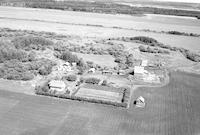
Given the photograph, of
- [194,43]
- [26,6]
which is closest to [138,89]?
[194,43]

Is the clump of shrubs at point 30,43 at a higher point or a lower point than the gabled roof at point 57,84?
higher

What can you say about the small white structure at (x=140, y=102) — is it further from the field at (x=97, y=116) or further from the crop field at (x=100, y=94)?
Result: the crop field at (x=100, y=94)

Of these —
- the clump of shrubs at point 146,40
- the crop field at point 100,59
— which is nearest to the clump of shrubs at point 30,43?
the crop field at point 100,59

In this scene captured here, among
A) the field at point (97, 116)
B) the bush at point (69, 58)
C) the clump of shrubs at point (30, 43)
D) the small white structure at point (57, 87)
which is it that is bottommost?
the field at point (97, 116)

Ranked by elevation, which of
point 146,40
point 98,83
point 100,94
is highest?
point 146,40

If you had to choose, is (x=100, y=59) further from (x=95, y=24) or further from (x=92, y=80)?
(x=95, y=24)

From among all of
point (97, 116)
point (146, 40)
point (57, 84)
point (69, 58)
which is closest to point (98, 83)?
point (57, 84)

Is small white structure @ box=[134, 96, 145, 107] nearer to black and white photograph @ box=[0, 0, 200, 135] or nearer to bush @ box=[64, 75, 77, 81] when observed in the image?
black and white photograph @ box=[0, 0, 200, 135]
